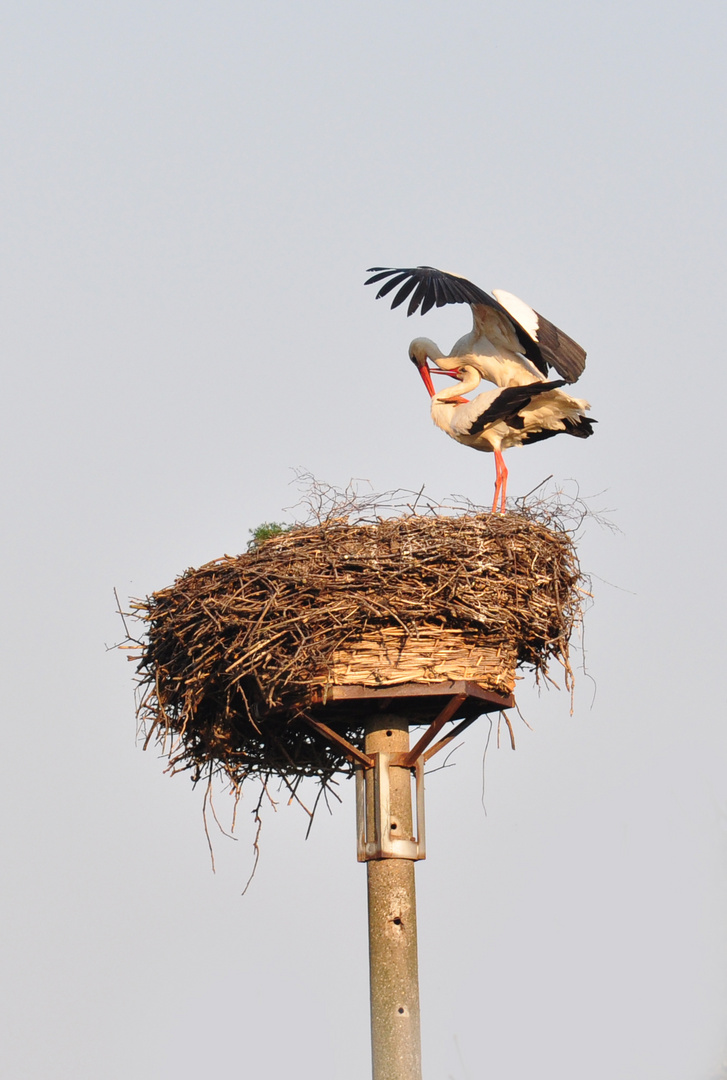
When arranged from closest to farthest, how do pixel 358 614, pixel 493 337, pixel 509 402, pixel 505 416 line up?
pixel 358 614 < pixel 509 402 < pixel 505 416 < pixel 493 337

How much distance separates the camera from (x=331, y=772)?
10195mm

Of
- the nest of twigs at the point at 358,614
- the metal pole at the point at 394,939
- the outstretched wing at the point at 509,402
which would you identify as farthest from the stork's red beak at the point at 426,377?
the metal pole at the point at 394,939

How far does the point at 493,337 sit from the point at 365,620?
11.7 feet

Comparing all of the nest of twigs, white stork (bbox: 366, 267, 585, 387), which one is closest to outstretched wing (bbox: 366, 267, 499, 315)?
white stork (bbox: 366, 267, 585, 387)

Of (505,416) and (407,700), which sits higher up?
(505,416)

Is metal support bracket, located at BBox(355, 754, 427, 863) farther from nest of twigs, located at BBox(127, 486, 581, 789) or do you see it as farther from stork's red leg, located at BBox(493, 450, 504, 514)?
stork's red leg, located at BBox(493, 450, 504, 514)

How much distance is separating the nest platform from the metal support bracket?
14.3 inches

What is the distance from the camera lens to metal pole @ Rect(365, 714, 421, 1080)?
860 centimetres

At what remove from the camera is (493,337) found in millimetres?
11516

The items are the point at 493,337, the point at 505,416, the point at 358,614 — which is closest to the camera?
the point at 358,614

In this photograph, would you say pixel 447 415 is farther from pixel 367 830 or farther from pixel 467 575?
pixel 367 830

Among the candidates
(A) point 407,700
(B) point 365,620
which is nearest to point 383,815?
(A) point 407,700

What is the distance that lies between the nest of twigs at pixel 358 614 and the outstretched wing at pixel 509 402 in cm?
131

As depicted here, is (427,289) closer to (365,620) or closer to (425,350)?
(425,350)
